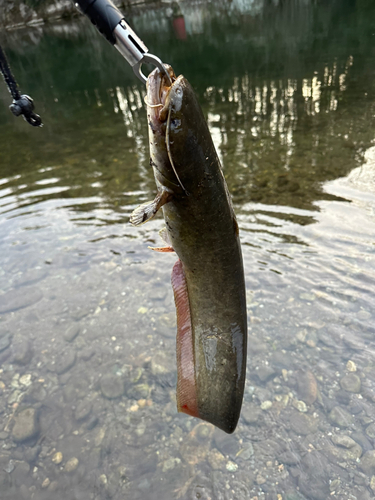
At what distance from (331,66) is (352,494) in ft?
53.3

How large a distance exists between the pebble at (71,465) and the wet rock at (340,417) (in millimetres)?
2512

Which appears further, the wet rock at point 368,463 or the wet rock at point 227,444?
the wet rock at point 227,444

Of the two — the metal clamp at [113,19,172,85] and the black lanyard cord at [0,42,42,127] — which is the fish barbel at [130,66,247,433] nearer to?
the metal clamp at [113,19,172,85]

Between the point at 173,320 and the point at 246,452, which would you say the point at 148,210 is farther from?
the point at 173,320

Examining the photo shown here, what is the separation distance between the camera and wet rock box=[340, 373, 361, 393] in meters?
3.64

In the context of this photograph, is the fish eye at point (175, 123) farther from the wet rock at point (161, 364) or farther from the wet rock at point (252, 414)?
the wet rock at point (161, 364)

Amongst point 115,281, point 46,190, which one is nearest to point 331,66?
point 46,190

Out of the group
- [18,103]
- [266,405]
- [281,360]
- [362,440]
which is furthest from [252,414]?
[18,103]

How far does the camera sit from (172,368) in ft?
13.7

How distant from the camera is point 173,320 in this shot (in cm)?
477

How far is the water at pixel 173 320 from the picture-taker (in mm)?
3297

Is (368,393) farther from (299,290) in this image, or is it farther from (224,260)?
(224,260)

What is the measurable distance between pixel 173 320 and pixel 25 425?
2.05m

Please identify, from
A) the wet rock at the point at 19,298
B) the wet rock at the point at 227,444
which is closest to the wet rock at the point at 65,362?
the wet rock at the point at 19,298
